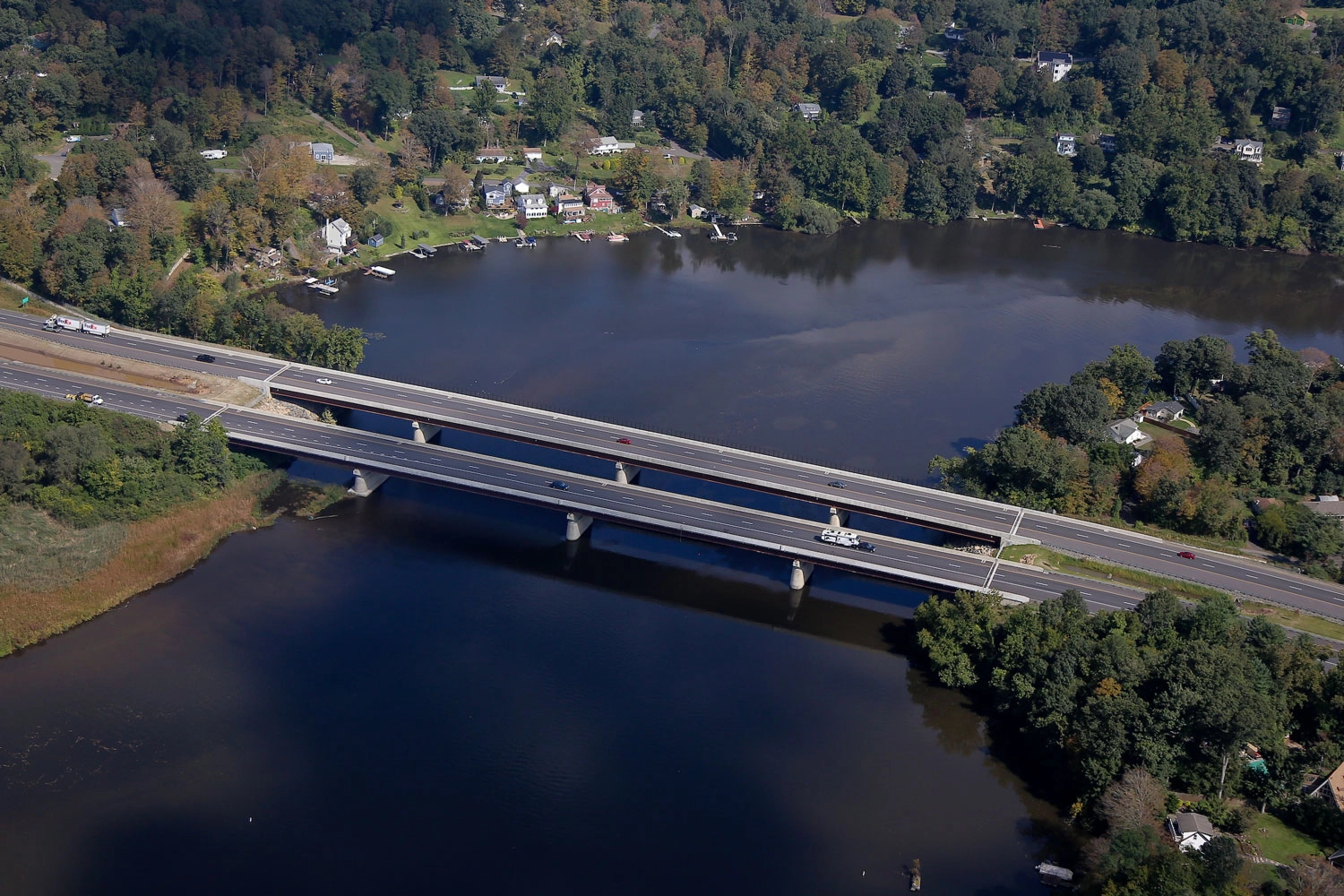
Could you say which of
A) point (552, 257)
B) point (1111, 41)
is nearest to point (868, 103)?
point (1111, 41)

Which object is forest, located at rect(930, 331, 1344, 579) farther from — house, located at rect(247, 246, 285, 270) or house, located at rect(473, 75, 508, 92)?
house, located at rect(473, 75, 508, 92)

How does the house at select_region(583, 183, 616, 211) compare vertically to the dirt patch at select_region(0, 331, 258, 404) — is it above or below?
above

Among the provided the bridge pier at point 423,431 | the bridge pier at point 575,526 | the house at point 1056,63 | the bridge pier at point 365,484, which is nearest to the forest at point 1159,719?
the bridge pier at point 575,526

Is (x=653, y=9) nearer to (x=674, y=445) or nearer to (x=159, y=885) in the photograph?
(x=674, y=445)

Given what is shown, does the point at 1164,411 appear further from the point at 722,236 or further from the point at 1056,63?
the point at 1056,63

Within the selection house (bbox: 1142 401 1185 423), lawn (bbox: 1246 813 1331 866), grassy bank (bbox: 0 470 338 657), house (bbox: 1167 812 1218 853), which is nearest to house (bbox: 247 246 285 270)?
grassy bank (bbox: 0 470 338 657)

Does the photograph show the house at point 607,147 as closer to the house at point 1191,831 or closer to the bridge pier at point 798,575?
the bridge pier at point 798,575
